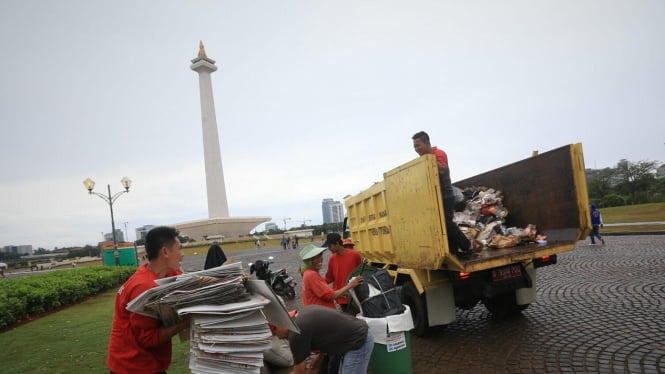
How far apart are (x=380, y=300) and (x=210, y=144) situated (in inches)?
2035

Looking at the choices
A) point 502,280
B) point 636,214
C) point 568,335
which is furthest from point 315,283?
point 636,214

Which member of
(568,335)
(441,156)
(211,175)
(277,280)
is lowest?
(568,335)

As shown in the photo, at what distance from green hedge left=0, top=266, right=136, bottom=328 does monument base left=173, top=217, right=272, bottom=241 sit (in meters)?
40.2

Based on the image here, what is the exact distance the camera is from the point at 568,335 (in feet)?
15.4

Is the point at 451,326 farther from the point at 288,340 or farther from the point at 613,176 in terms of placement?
the point at 613,176

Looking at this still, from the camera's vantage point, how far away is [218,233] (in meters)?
55.5

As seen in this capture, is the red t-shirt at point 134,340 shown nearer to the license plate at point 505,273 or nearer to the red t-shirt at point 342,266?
the red t-shirt at point 342,266

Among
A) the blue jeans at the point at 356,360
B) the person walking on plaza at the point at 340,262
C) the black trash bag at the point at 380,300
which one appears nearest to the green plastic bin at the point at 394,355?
the black trash bag at the point at 380,300

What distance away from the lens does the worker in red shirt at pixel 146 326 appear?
200cm

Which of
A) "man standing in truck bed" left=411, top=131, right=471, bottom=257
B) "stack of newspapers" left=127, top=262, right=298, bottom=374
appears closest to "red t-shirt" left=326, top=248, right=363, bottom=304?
"man standing in truck bed" left=411, top=131, right=471, bottom=257

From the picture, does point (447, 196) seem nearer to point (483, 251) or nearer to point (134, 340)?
point (483, 251)

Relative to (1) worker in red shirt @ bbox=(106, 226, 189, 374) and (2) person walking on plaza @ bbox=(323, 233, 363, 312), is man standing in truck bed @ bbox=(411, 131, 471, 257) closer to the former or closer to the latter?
(2) person walking on plaza @ bbox=(323, 233, 363, 312)

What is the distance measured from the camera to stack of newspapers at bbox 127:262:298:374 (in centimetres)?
180

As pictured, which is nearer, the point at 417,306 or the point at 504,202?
the point at 417,306
